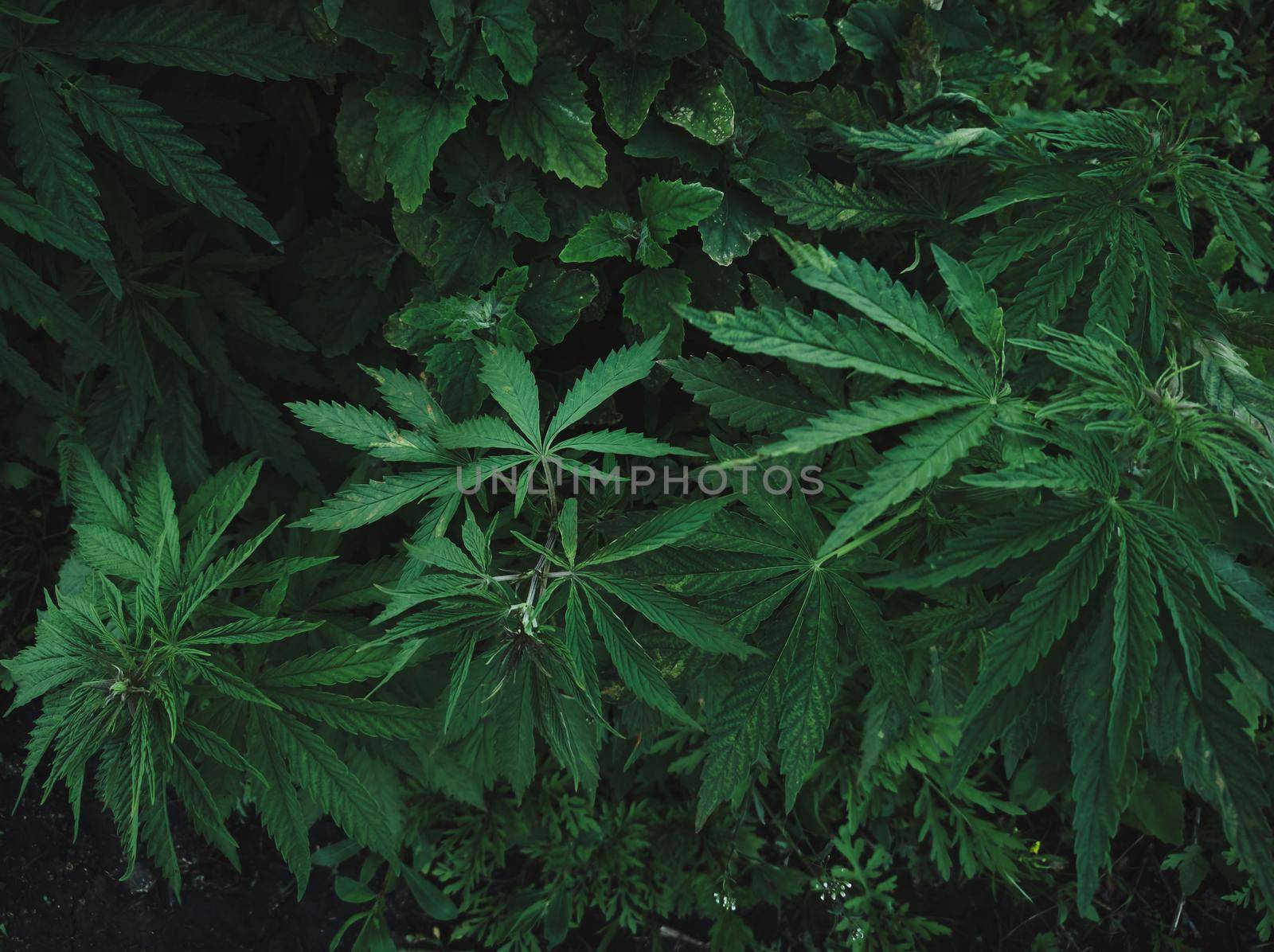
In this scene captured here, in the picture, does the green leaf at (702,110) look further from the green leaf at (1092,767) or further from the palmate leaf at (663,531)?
the green leaf at (1092,767)

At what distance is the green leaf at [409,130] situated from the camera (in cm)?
160

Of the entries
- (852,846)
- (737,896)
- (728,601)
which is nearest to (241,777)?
(728,601)

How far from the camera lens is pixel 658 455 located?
1.28 metres

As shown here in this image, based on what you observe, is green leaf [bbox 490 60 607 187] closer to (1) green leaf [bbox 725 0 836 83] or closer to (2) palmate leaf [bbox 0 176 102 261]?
(1) green leaf [bbox 725 0 836 83]

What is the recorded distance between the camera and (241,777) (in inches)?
64.7

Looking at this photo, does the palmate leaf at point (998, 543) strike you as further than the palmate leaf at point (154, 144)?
No

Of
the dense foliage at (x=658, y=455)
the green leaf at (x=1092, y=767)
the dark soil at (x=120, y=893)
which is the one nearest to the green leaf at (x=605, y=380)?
the dense foliage at (x=658, y=455)

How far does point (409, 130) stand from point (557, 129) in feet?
0.92

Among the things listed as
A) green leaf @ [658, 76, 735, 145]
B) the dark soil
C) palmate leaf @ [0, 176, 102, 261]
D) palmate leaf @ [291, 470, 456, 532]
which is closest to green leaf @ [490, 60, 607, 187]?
green leaf @ [658, 76, 735, 145]

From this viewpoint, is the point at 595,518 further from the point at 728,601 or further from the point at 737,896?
the point at 737,896

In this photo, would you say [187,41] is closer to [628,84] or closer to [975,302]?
[628,84]

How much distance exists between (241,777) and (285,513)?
709 mm

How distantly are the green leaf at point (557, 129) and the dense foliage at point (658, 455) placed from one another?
0.02m

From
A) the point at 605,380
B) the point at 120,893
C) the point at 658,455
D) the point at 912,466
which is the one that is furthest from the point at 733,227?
the point at 120,893
